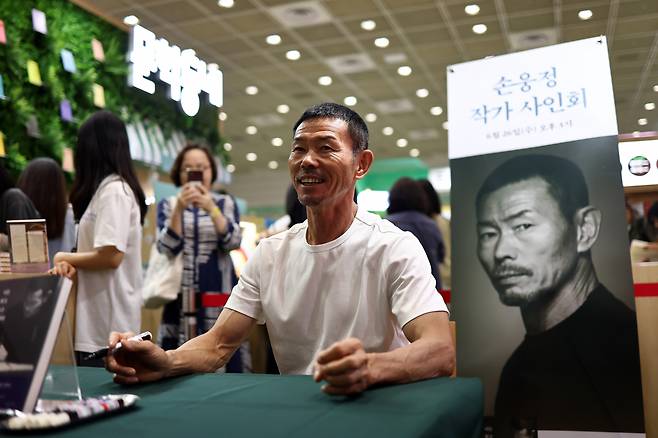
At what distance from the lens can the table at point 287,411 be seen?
908mm

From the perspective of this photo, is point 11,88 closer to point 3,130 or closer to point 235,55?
point 3,130

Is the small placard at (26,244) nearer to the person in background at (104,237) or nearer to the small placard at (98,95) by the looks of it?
the person in background at (104,237)

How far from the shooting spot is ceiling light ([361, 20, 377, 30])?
26.4ft

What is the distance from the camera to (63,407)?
101 cm

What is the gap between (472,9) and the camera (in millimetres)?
7730

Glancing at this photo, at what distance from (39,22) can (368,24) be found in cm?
375

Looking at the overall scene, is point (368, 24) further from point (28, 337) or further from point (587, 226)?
point (28, 337)

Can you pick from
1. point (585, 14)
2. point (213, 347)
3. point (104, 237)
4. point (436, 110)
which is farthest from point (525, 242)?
point (436, 110)

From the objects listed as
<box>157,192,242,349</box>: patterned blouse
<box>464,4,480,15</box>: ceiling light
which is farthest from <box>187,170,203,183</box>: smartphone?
<box>464,4,480,15</box>: ceiling light

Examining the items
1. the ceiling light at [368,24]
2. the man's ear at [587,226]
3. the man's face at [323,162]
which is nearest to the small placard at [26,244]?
the man's face at [323,162]

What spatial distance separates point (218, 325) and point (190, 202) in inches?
62.7

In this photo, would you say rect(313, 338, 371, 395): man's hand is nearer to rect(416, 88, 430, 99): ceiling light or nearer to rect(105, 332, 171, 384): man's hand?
rect(105, 332, 171, 384): man's hand

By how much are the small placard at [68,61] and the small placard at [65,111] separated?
329mm

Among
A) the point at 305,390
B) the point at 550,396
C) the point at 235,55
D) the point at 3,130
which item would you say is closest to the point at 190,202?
the point at 550,396
